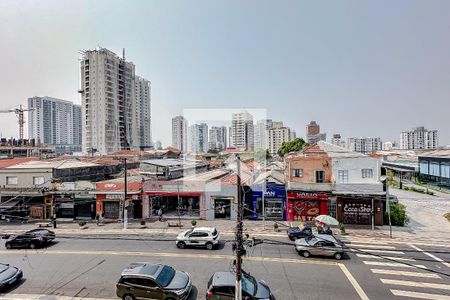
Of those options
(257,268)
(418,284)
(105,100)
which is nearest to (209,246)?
(257,268)

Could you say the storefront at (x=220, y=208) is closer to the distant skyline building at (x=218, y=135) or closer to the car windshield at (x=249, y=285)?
the distant skyline building at (x=218, y=135)

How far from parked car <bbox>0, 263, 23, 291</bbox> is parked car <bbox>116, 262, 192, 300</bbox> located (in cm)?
690

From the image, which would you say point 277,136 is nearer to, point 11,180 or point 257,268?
point 11,180

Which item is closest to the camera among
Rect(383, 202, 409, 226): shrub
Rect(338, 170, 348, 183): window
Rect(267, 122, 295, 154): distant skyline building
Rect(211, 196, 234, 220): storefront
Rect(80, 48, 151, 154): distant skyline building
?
Rect(383, 202, 409, 226): shrub

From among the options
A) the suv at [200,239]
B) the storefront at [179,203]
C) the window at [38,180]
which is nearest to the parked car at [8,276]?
the suv at [200,239]

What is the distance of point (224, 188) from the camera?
30.8 m

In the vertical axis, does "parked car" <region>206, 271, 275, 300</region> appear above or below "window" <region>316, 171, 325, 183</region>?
below

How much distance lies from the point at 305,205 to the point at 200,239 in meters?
13.9

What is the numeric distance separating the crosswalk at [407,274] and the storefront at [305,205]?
8.17 m

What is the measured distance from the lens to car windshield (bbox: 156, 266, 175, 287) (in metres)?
13.7

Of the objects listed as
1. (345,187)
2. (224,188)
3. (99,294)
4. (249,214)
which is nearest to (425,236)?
(345,187)

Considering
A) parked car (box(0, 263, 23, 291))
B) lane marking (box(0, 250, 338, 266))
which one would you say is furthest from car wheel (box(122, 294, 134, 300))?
parked car (box(0, 263, 23, 291))

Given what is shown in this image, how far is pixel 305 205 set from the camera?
98.4 feet

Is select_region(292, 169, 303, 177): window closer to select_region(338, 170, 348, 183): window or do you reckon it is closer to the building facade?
select_region(338, 170, 348, 183): window
